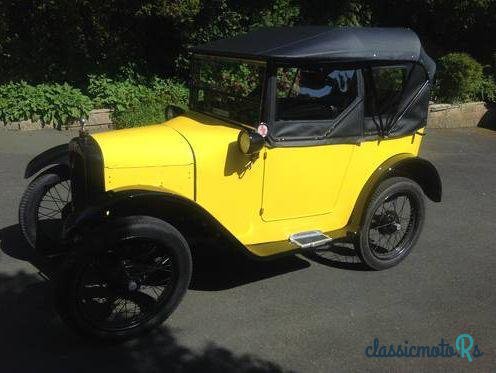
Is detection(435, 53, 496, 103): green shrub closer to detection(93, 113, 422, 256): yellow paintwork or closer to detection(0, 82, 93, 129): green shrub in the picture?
detection(0, 82, 93, 129): green shrub

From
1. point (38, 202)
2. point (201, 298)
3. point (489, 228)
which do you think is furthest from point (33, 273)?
point (489, 228)

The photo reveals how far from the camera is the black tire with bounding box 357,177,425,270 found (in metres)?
4.21

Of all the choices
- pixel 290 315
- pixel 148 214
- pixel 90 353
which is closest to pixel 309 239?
pixel 290 315

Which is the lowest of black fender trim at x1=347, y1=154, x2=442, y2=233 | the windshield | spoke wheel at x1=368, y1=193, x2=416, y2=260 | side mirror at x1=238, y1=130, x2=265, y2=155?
spoke wheel at x1=368, y1=193, x2=416, y2=260

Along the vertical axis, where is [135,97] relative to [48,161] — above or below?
below

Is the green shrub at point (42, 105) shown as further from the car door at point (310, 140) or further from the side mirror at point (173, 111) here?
the car door at point (310, 140)

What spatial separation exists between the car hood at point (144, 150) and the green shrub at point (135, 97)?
4.54m

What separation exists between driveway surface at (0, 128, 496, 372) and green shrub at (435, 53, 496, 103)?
6063mm

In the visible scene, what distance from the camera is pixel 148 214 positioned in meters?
3.55

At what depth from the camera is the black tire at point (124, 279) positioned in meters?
3.12

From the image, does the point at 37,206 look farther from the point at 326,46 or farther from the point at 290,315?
the point at 326,46

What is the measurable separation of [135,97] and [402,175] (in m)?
5.57

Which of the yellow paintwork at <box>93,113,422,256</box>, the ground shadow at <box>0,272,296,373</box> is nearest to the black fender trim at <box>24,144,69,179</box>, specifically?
the yellow paintwork at <box>93,113,422,256</box>

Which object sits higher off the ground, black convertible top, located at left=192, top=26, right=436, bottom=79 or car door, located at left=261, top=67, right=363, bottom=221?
black convertible top, located at left=192, top=26, right=436, bottom=79
